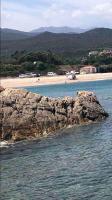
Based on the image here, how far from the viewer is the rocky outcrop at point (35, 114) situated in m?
34.1

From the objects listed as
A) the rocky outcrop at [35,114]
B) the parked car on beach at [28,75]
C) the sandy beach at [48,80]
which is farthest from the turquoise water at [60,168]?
the parked car on beach at [28,75]

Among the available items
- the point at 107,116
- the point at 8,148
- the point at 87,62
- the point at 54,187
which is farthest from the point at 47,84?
the point at 54,187

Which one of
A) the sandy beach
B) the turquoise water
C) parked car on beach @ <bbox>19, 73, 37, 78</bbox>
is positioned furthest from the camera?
parked car on beach @ <bbox>19, 73, 37, 78</bbox>

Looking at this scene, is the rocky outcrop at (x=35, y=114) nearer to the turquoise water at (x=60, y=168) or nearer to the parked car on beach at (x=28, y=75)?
the turquoise water at (x=60, y=168)

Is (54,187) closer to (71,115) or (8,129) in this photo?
(8,129)

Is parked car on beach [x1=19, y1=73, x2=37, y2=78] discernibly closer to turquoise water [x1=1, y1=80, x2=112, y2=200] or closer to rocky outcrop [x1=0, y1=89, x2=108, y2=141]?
rocky outcrop [x1=0, y1=89, x2=108, y2=141]

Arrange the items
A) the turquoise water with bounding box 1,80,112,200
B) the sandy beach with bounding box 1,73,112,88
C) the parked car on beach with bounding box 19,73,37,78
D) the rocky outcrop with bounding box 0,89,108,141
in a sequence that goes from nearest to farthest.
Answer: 1. the turquoise water with bounding box 1,80,112,200
2. the rocky outcrop with bounding box 0,89,108,141
3. the sandy beach with bounding box 1,73,112,88
4. the parked car on beach with bounding box 19,73,37,78

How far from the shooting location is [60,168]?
2381 cm

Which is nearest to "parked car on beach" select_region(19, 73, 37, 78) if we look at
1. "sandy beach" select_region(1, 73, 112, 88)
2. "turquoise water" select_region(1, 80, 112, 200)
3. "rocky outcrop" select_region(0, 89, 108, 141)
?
"sandy beach" select_region(1, 73, 112, 88)

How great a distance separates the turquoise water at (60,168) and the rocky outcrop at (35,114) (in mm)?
1699

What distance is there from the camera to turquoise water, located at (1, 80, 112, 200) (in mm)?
20078

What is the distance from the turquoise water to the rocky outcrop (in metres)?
1.70

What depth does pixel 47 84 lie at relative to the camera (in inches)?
4828

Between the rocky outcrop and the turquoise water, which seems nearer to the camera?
the turquoise water
